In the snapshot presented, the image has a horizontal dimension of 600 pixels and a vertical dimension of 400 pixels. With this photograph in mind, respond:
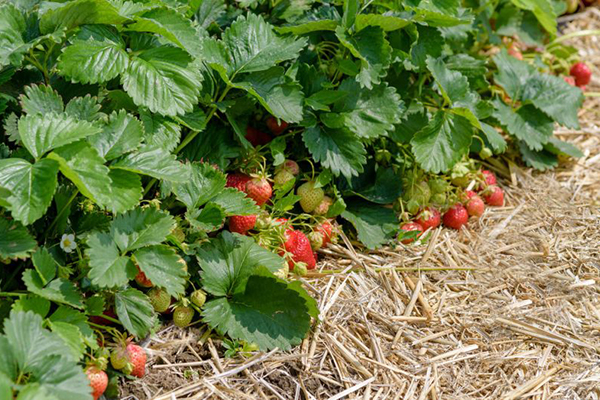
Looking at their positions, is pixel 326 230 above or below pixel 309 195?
below

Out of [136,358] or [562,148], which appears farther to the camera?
[562,148]

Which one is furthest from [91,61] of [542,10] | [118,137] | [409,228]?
[542,10]

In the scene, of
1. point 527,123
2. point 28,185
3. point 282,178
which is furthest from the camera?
point 527,123

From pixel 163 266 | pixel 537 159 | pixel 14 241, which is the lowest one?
pixel 537 159

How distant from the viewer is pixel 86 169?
164 cm

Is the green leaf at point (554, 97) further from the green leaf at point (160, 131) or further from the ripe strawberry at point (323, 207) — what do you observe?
the green leaf at point (160, 131)

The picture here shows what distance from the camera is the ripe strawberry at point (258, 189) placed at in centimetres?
219

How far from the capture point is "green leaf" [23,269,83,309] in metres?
1.62

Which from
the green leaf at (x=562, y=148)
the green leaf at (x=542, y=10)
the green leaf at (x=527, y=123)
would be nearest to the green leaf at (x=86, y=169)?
the green leaf at (x=527, y=123)

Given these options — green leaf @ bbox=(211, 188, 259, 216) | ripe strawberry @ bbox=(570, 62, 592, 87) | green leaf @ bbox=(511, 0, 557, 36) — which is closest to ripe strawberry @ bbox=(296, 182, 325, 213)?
green leaf @ bbox=(211, 188, 259, 216)

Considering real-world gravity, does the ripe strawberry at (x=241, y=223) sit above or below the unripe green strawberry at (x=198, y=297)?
above

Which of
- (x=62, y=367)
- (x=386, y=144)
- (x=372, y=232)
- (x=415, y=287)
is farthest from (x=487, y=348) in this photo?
(x=62, y=367)

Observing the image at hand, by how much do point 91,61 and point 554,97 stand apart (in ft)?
6.11

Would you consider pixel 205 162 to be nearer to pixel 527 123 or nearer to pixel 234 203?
pixel 234 203
